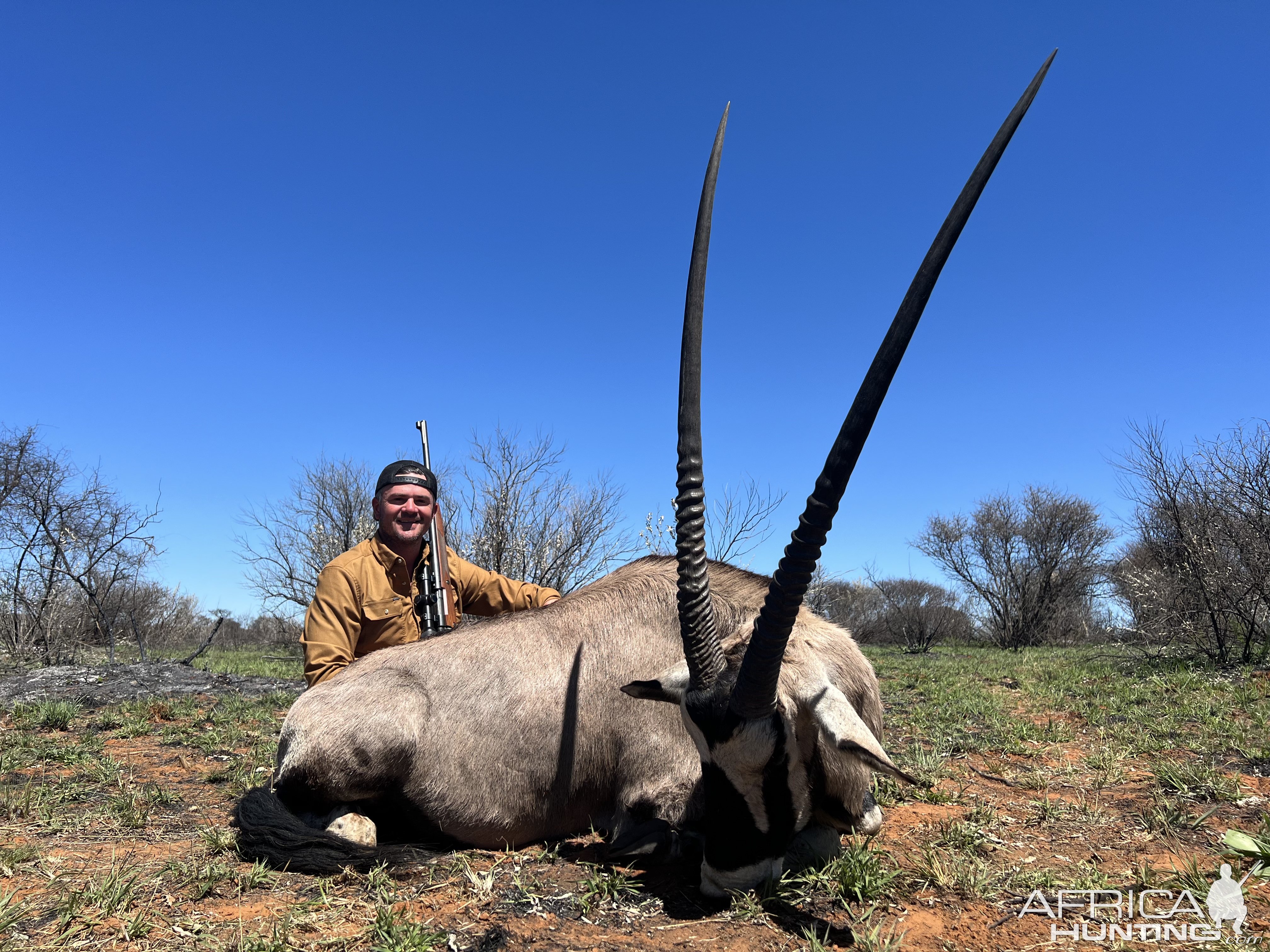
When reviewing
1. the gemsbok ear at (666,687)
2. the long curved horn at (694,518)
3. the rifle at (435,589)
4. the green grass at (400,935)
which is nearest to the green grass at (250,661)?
the rifle at (435,589)

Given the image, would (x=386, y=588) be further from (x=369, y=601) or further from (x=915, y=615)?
(x=915, y=615)

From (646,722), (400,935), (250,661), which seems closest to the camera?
(400,935)

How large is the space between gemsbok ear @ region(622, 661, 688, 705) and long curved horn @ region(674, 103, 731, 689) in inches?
1.9

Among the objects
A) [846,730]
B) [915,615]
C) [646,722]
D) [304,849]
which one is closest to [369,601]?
[304,849]

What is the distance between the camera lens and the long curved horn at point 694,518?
297 centimetres

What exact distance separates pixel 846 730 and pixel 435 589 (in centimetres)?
316

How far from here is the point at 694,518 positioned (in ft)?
10.2

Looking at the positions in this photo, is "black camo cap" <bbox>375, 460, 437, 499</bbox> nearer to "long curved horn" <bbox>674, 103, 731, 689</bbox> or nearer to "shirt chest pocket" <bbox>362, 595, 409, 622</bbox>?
"shirt chest pocket" <bbox>362, 595, 409, 622</bbox>

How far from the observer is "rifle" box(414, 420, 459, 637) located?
4.94 metres

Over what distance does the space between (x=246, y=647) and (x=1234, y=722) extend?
36.0m

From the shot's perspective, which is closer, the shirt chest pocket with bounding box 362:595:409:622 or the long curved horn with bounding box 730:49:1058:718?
the long curved horn with bounding box 730:49:1058:718

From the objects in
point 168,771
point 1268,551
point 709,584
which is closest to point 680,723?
point 709,584

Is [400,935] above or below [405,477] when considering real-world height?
below

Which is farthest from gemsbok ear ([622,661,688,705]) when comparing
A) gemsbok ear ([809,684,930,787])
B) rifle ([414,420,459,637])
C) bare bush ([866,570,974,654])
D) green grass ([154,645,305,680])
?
bare bush ([866,570,974,654])
